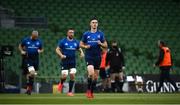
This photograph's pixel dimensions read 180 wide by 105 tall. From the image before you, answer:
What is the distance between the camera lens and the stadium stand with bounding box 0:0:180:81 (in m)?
26.8

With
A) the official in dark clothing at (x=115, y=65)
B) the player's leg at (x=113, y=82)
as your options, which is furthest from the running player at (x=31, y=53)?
the player's leg at (x=113, y=82)

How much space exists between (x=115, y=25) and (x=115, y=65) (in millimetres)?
5565

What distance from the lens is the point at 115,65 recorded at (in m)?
23.3

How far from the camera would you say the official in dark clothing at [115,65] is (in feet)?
76.4

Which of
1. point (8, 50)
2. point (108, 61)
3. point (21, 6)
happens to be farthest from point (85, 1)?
point (8, 50)

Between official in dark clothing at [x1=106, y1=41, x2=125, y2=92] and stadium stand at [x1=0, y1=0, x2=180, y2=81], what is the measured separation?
2665 mm

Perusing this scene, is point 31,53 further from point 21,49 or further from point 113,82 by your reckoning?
point 113,82

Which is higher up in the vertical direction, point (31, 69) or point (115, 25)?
point (115, 25)

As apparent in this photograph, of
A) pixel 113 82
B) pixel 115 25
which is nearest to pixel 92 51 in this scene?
pixel 113 82

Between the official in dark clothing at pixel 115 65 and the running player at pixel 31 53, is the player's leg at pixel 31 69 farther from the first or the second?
the official in dark clothing at pixel 115 65

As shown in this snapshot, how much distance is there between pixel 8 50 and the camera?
22094 mm

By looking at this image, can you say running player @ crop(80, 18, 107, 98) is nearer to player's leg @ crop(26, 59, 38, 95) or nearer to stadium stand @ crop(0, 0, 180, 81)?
player's leg @ crop(26, 59, 38, 95)

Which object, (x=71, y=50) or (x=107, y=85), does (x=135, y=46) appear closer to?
(x=107, y=85)

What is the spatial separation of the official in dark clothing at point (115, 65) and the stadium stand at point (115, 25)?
2.67 meters
